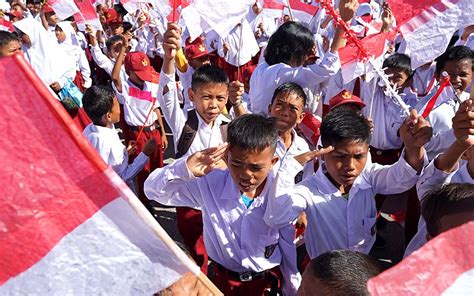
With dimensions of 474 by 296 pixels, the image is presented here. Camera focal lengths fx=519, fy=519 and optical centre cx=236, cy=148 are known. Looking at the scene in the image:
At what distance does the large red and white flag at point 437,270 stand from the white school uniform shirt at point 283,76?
248 centimetres

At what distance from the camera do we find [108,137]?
343 cm

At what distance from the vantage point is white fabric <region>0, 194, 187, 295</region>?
48.2 inches

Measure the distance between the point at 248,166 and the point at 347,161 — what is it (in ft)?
1.51

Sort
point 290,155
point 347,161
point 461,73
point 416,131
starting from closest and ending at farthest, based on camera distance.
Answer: point 416,131
point 347,161
point 290,155
point 461,73

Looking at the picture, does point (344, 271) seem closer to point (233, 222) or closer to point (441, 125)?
point (233, 222)

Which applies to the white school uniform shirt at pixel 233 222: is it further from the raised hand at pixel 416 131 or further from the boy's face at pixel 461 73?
the boy's face at pixel 461 73

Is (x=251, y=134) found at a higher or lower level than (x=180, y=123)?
higher

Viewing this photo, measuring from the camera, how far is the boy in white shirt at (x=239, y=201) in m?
2.29

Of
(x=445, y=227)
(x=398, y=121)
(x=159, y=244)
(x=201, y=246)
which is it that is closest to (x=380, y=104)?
(x=398, y=121)

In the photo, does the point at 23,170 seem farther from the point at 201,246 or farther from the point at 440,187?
the point at 201,246

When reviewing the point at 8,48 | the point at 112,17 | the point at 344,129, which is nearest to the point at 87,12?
the point at 8,48

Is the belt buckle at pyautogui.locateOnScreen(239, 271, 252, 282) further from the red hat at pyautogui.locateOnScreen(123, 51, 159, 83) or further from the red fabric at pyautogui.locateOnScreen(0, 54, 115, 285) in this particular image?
the red hat at pyautogui.locateOnScreen(123, 51, 159, 83)

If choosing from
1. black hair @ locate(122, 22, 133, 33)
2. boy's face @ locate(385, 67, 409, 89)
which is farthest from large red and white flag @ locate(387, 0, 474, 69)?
black hair @ locate(122, 22, 133, 33)

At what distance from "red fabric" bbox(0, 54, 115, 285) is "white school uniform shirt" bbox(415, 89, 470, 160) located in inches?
91.6
